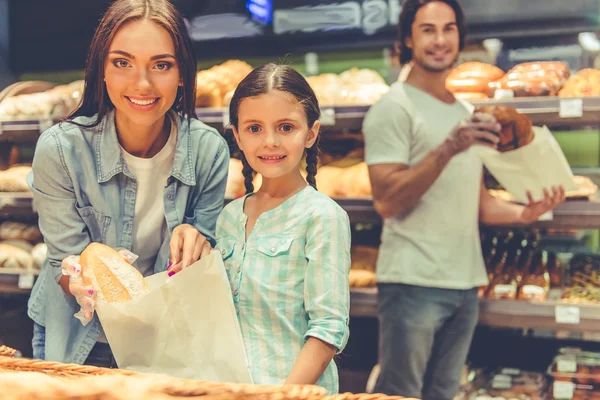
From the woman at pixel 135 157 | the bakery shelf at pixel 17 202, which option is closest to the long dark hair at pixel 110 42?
the woman at pixel 135 157

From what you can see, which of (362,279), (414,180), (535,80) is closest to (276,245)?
(414,180)

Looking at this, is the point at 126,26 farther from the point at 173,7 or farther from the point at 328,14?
the point at 328,14

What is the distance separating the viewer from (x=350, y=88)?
294 centimetres

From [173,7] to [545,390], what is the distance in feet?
7.24

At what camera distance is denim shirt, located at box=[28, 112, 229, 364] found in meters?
1.30

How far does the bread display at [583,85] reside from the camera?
2602 millimetres

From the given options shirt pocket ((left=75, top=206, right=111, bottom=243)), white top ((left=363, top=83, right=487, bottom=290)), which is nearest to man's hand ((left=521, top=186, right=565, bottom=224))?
white top ((left=363, top=83, right=487, bottom=290))

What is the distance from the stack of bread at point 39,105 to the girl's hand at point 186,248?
193 cm

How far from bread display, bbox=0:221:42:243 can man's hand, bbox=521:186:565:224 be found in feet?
7.40

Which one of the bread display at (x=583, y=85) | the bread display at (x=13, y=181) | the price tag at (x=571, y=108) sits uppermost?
the bread display at (x=583, y=85)

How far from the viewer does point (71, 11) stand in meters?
3.45

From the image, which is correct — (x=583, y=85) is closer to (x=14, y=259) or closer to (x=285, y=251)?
(x=285, y=251)

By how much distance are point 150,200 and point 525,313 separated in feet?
5.60

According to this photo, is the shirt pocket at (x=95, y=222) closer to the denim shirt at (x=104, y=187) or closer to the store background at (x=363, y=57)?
the denim shirt at (x=104, y=187)
